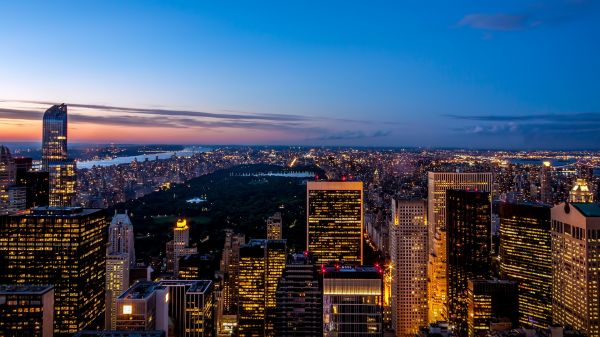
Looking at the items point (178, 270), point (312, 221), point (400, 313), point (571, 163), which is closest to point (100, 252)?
point (178, 270)

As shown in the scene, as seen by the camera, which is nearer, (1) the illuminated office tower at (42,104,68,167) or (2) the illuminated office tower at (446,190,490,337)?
(2) the illuminated office tower at (446,190,490,337)

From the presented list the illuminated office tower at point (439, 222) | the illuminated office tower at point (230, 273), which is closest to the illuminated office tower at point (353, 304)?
the illuminated office tower at point (230, 273)

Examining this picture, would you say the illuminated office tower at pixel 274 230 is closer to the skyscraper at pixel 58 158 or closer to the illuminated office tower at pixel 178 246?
the illuminated office tower at pixel 178 246

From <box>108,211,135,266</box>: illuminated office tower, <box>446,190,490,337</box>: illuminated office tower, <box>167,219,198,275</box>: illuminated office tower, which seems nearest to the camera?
<box>446,190,490,337</box>: illuminated office tower

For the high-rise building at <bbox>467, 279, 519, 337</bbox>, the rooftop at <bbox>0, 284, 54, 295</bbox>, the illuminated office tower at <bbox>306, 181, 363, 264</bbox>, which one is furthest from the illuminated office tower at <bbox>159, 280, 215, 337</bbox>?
the high-rise building at <bbox>467, 279, 519, 337</bbox>

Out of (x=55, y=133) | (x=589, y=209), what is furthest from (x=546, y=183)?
(x=55, y=133)

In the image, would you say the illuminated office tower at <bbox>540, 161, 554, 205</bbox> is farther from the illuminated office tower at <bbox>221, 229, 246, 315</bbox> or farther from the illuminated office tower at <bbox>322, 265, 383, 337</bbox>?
the illuminated office tower at <bbox>221, 229, 246, 315</bbox>

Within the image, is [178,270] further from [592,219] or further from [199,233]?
[592,219]

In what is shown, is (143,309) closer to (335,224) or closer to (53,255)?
(53,255)
